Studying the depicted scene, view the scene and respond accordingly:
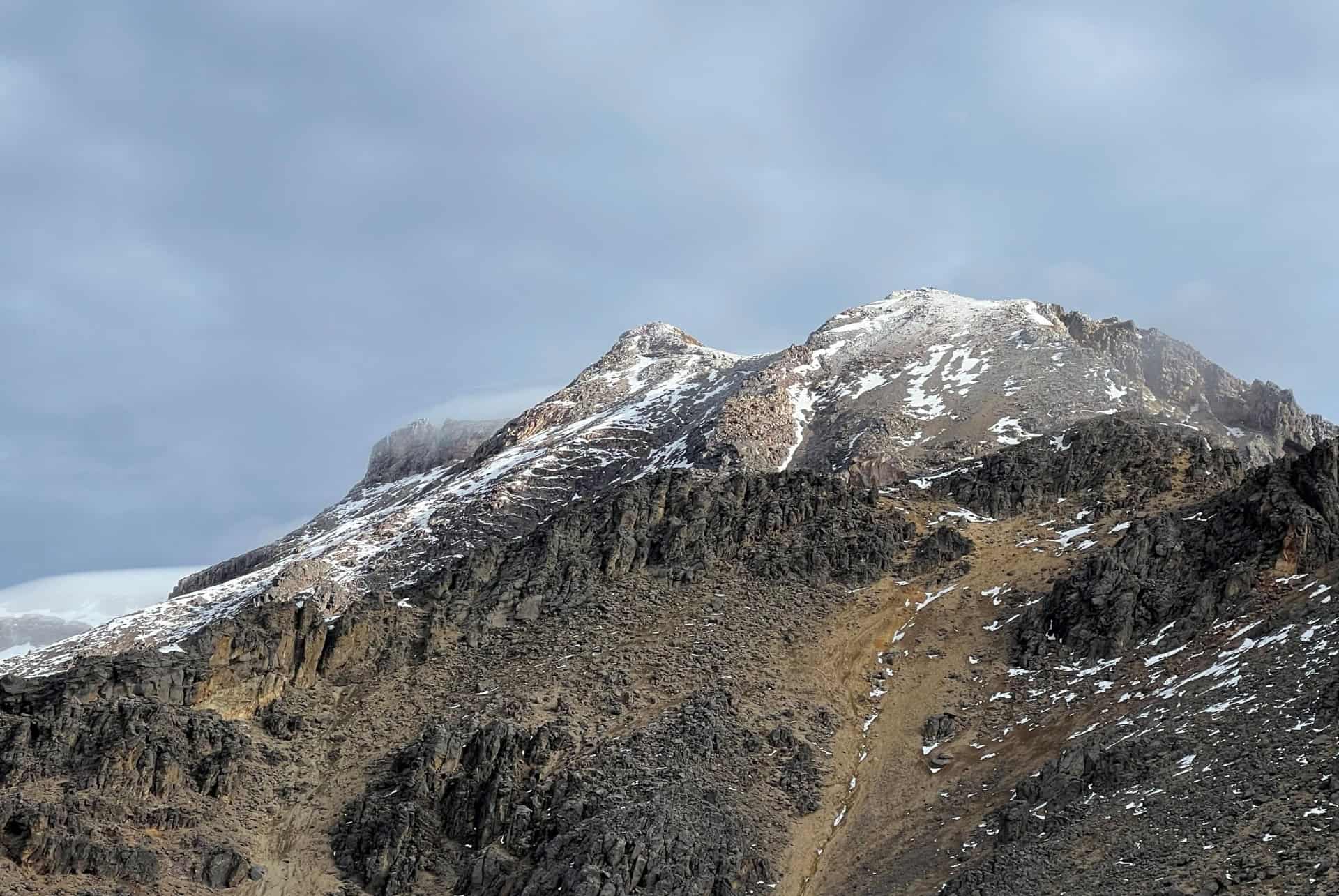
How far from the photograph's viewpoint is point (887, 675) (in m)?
73.4

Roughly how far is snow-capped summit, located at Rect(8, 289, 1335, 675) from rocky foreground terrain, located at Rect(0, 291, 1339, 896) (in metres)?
0.81

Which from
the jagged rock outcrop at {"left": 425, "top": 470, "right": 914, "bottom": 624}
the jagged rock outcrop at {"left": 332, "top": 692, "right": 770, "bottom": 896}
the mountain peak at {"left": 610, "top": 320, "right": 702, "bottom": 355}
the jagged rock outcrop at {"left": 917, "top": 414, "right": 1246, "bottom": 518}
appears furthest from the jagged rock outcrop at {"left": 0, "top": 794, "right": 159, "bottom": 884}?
the mountain peak at {"left": 610, "top": 320, "right": 702, "bottom": 355}

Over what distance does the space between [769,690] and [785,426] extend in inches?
1955

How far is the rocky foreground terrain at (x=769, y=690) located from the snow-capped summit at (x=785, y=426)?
81cm

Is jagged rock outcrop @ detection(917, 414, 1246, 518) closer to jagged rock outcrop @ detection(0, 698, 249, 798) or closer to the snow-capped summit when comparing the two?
the snow-capped summit

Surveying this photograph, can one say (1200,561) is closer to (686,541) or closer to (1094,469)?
(1094,469)

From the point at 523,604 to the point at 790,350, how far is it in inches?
2625

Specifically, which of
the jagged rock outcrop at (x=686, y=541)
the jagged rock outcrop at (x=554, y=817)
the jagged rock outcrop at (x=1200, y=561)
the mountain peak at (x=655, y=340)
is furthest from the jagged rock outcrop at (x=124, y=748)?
the mountain peak at (x=655, y=340)

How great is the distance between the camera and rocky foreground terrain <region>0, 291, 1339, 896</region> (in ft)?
177

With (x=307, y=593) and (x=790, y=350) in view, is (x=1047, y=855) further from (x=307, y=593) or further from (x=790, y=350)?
(x=790, y=350)

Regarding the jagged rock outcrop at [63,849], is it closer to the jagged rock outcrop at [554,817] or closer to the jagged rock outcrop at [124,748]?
the jagged rock outcrop at [124,748]

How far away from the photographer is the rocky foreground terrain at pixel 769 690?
53812 mm

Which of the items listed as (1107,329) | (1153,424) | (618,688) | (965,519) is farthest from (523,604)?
(1107,329)

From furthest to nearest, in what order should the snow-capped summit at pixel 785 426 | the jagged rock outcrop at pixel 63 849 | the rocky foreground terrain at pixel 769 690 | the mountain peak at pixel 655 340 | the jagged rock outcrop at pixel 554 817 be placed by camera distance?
the mountain peak at pixel 655 340 < the snow-capped summit at pixel 785 426 < the jagged rock outcrop at pixel 63 849 < the jagged rock outcrop at pixel 554 817 < the rocky foreground terrain at pixel 769 690
